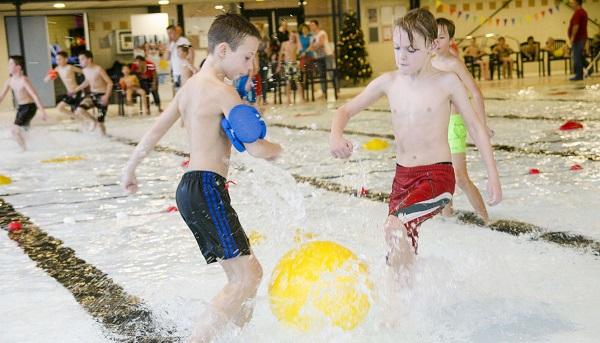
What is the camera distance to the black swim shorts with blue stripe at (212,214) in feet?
9.76

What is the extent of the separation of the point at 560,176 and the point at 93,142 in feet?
25.4

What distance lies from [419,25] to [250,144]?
0.97 metres

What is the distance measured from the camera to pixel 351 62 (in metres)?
24.3

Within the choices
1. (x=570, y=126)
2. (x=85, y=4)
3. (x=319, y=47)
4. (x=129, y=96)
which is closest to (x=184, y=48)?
(x=319, y=47)

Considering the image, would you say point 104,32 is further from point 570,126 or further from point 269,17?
point 570,126

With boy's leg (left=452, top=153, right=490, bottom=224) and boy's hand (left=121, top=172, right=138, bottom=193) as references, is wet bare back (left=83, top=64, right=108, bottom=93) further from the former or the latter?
boy's hand (left=121, top=172, right=138, bottom=193)

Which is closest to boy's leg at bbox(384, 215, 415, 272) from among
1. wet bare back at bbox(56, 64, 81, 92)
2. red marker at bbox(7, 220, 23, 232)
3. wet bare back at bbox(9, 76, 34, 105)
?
red marker at bbox(7, 220, 23, 232)

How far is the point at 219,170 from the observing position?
3021 mm

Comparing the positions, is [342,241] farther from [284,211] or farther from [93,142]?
[93,142]

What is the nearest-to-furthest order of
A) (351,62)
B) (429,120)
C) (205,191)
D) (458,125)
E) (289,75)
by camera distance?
(205,191) → (429,120) → (458,125) → (289,75) → (351,62)

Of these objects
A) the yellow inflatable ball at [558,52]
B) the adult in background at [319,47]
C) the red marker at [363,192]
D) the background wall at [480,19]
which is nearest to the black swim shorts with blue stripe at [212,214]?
the red marker at [363,192]

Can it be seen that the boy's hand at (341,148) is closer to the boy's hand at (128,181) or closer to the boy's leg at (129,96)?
the boy's hand at (128,181)

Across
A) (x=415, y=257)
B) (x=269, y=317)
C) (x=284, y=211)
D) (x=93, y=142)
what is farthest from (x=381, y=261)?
(x=93, y=142)

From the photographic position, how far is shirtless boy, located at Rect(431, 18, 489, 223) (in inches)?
188
